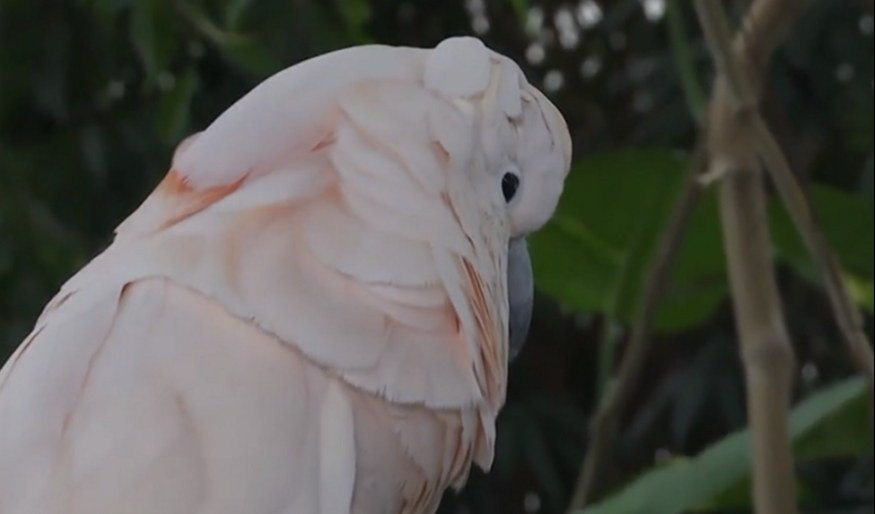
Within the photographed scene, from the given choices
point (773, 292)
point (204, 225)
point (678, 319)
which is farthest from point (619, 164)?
point (204, 225)

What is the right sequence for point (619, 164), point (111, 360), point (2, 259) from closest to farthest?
point (111, 360), point (619, 164), point (2, 259)

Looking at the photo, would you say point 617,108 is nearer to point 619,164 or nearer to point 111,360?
point 619,164

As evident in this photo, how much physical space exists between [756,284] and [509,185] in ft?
1.04

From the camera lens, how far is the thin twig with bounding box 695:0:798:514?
1.26 m

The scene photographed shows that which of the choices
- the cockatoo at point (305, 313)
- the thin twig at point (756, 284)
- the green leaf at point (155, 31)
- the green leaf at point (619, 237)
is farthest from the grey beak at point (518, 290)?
the green leaf at point (155, 31)

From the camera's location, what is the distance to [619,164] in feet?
5.39

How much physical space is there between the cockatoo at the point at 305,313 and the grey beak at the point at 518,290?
60 millimetres

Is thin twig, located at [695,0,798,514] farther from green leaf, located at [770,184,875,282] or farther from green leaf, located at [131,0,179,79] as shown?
green leaf, located at [131,0,179,79]

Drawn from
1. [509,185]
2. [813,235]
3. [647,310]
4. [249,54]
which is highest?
[509,185]

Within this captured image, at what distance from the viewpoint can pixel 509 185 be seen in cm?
105

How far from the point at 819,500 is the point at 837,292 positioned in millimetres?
Result: 998

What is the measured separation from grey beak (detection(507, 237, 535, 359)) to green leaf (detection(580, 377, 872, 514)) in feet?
0.92

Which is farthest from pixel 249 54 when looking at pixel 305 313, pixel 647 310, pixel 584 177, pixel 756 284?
pixel 305 313

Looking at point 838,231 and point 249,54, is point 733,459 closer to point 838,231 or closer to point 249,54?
point 838,231
